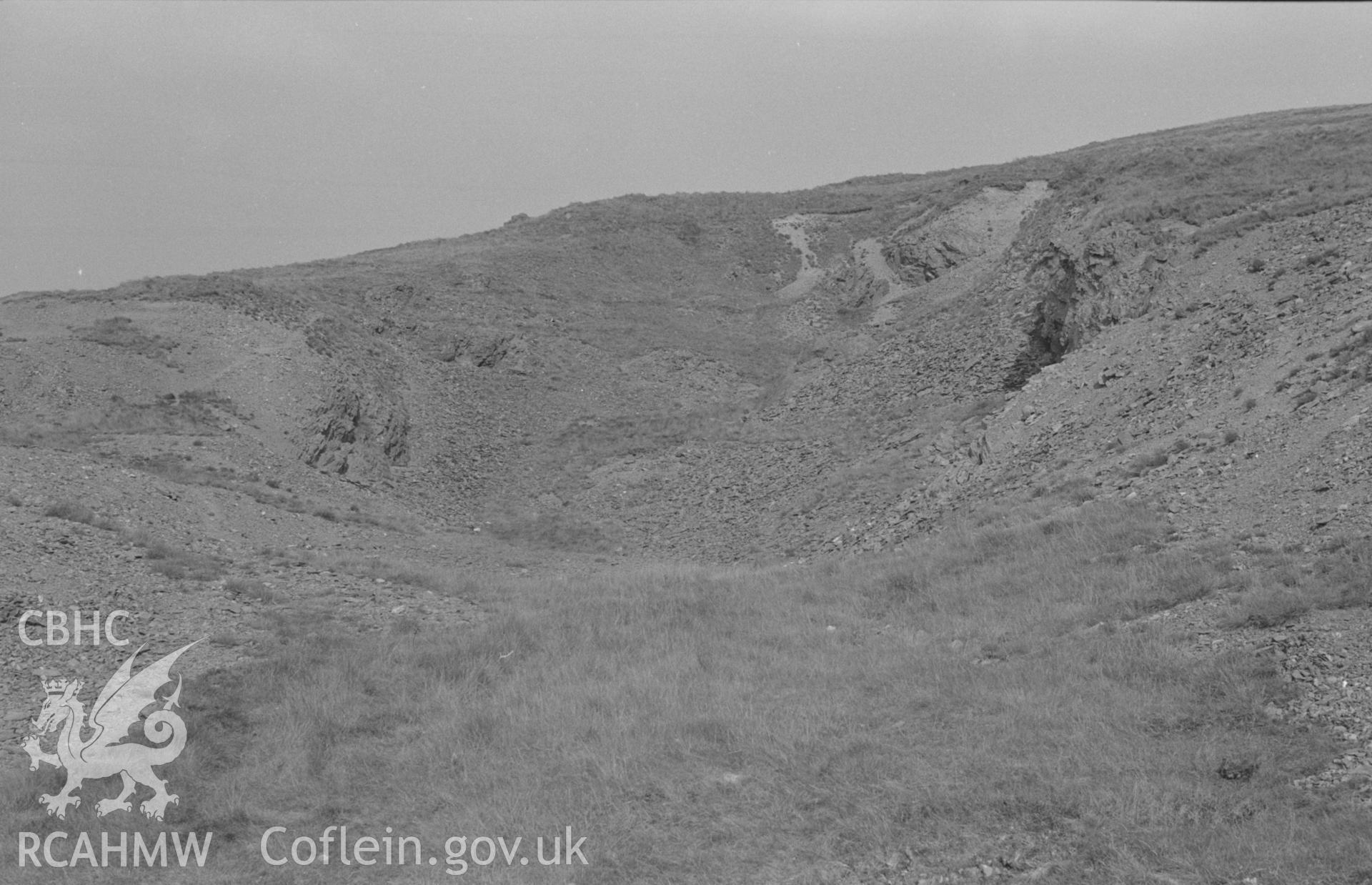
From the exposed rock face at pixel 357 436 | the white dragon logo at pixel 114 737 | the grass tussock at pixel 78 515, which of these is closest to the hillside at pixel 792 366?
the exposed rock face at pixel 357 436

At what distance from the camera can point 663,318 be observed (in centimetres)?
4072

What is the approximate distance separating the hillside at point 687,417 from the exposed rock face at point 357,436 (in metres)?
Answer: 0.10

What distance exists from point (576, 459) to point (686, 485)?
15.1ft

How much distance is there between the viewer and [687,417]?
28219 millimetres

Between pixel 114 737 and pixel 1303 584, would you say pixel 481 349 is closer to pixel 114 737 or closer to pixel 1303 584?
pixel 114 737

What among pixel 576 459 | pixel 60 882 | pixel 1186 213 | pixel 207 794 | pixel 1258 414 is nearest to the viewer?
pixel 60 882

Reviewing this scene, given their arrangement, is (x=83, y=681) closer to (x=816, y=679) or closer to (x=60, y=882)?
(x=60, y=882)

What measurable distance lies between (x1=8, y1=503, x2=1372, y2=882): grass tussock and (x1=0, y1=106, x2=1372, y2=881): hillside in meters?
1.17

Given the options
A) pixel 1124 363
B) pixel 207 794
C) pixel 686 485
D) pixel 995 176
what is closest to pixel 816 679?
pixel 207 794

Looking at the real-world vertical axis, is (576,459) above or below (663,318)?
below

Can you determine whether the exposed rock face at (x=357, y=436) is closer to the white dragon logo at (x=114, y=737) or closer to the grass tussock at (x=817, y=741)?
the grass tussock at (x=817, y=741)

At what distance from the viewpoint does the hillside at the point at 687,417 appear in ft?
39.9

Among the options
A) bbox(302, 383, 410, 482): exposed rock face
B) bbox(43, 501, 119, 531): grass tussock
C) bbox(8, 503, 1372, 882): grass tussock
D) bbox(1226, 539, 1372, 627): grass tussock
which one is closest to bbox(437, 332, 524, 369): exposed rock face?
bbox(302, 383, 410, 482): exposed rock face

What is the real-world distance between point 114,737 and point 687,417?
20.8 meters
